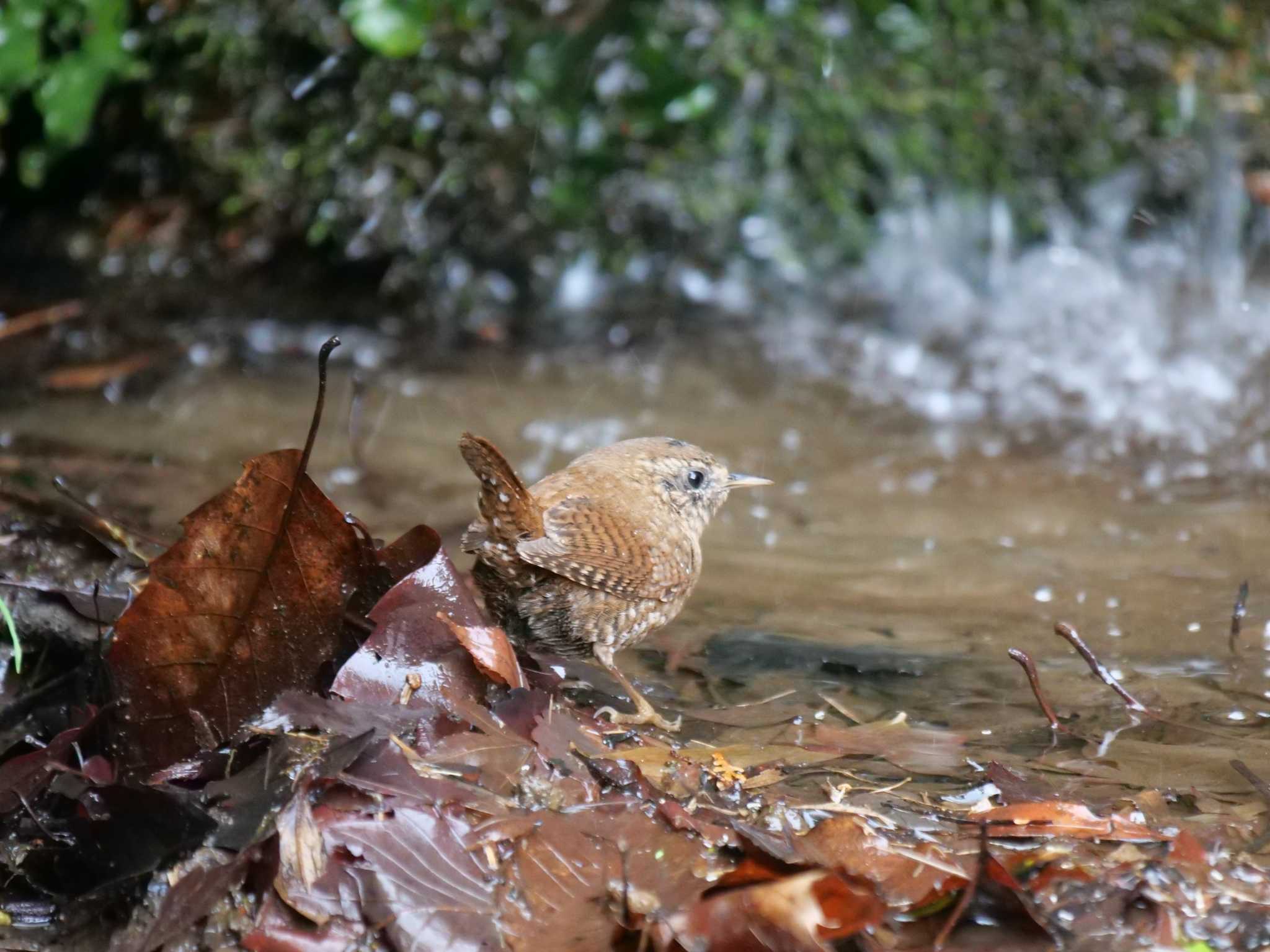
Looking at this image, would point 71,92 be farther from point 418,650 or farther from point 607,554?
point 418,650

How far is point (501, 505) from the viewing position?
3209 mm

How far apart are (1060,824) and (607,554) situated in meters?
1.38

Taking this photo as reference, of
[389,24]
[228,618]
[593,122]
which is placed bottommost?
[228,618]

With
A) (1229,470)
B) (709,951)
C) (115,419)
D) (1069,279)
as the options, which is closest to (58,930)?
(709,951)

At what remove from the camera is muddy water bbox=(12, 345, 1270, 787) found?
3404 mm

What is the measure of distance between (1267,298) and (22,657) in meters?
7.13

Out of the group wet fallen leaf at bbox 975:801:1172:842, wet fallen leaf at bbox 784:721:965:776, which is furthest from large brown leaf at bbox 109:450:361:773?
wet fallen leaf at bbox 975:801:1172:842

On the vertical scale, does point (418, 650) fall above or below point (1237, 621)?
above

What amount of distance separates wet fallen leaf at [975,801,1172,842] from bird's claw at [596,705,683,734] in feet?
2.54

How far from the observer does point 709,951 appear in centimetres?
213

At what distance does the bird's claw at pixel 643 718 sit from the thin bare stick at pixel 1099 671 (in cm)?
91

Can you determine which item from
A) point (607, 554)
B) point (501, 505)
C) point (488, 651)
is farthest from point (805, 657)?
point (488, 651)

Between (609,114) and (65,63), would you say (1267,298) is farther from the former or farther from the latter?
(65,63)

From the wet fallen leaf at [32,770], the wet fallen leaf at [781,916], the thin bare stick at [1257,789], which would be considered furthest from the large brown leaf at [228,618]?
the thin bare stick at [1257,789]
